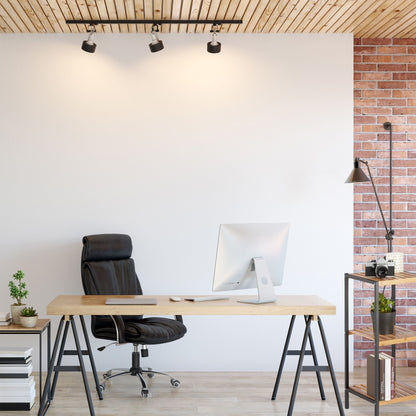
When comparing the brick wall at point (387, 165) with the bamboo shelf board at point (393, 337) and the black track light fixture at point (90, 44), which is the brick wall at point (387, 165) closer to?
the bamboo shelf board at point (393, 337)

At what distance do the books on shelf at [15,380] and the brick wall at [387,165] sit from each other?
277 centimetres

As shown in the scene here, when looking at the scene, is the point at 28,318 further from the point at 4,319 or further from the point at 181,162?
the point at 181,162

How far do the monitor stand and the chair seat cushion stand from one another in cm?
75

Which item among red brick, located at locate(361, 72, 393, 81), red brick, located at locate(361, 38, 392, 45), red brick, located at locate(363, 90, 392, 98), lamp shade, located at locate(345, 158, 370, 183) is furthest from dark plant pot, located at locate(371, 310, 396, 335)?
red brick, located at locate(361, 38, 392, 45)

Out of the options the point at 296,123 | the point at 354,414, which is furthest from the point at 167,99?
the point at 354,414

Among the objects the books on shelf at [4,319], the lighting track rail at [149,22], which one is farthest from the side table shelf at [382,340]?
the books on shelf at [4,319]

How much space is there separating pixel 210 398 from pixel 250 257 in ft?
4.07

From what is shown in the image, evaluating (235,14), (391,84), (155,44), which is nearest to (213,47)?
(235,14)

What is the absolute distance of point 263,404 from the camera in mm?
3992

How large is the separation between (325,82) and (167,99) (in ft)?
4.45

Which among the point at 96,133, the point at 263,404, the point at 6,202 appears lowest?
the point at 263,404

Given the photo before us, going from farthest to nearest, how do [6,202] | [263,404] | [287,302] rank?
[6,202] < [263,404] < [287,302]

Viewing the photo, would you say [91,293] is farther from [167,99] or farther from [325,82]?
[325,82]

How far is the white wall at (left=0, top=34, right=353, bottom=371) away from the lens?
4758 mm
